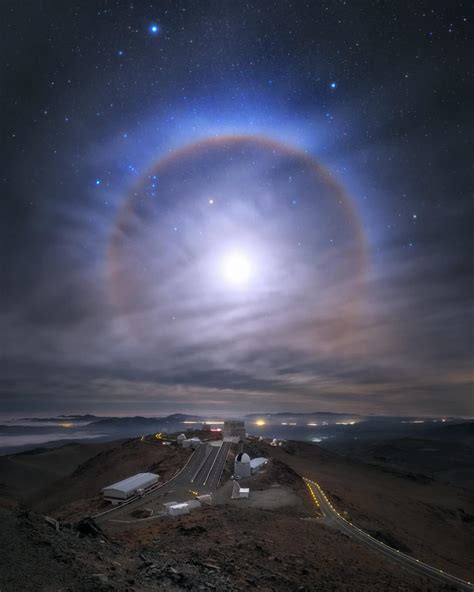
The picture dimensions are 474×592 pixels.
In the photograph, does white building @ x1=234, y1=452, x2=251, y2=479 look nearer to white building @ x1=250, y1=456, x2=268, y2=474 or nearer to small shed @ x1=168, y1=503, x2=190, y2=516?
white building @ x1=250, y1=456, x2=268, y2=474

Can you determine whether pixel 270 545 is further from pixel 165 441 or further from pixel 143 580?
pixel 165 441

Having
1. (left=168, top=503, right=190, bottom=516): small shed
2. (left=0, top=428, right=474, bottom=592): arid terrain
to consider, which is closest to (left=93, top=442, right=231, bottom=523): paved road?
(left=0, top=428, right=474, bottom=592): arid terrain

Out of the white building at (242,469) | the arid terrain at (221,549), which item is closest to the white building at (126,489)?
the arid terrain at (221,549)

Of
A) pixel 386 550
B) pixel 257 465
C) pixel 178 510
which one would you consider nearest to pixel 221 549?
pixel 178 510

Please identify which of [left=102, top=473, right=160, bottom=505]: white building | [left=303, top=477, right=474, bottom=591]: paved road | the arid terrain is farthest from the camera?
[left=102, top=473, right=160, bottom=505]: white building

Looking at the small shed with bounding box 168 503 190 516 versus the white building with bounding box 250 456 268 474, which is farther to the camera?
the white building with bounding box 250 456 268 474

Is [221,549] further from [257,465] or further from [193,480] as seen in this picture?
[257,465]
